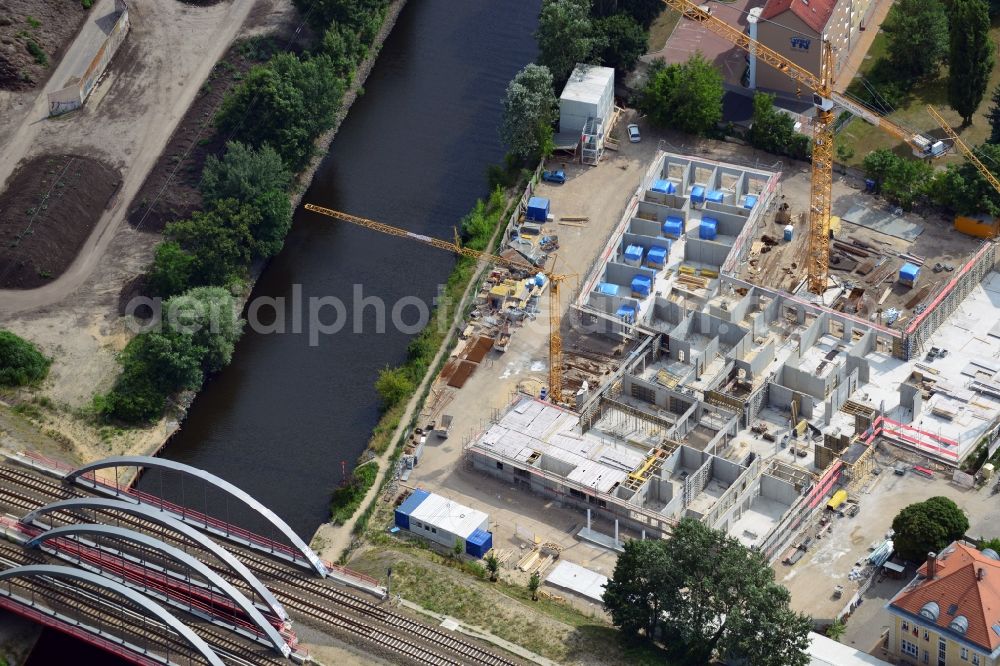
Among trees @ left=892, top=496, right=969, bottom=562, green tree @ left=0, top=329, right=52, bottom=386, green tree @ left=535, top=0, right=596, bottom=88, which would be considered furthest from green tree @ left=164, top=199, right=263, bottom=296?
trees @ left=892, top=496, right=969, bottom=562

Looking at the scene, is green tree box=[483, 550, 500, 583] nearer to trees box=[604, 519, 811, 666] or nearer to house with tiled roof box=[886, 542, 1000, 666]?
Result: trees box=[604, 519, 811, 666]

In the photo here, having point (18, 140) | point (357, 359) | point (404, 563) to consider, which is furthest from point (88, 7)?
point (404, 563)

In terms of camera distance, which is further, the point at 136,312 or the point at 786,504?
the point at 136,312

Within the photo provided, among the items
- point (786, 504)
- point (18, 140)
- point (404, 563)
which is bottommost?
point (18, 140)

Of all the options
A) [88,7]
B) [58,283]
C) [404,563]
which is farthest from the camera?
[88,7]

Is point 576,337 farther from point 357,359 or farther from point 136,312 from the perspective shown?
point 136,312

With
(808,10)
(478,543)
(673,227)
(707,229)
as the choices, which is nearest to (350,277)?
Result: (673,227)
